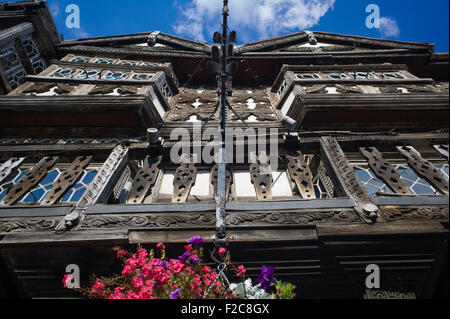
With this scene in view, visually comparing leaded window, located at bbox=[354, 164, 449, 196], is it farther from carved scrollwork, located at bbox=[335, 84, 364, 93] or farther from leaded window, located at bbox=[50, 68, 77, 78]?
leaded window, located at bbox=[50, 68, 77, 78]

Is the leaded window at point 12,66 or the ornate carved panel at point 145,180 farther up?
the leaded window at point 12,66

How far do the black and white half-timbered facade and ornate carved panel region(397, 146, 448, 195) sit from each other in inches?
1.2

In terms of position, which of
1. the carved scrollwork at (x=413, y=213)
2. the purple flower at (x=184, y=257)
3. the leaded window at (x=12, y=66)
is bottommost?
the purple flower at (x=184, y=257)

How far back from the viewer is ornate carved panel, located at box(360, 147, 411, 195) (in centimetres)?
516

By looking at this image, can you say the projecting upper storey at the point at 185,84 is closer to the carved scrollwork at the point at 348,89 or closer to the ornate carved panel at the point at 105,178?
the carved scrollwork at the point at 348,89

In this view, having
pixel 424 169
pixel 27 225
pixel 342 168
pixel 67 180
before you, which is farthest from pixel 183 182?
pixel 424 169

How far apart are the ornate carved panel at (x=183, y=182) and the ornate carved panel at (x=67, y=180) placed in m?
2.07

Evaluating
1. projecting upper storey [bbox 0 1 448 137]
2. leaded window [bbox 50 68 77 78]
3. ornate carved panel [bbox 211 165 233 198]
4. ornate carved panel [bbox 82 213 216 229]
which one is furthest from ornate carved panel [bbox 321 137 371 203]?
leaded window [bbox 50 68 77 78]

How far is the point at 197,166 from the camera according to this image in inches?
267

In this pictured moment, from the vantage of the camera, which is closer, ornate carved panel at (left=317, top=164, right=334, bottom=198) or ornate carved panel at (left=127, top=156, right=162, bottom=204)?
ornate carved panel at (left=127, top=156, right=162, bottom=204)

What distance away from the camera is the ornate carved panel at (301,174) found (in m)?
5.35

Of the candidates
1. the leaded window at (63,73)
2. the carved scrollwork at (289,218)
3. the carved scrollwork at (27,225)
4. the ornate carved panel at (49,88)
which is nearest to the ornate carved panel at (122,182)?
the carved scrollwork at (27,225)

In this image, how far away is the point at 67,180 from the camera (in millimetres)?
5555

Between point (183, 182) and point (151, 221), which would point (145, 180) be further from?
point (151, 221)
